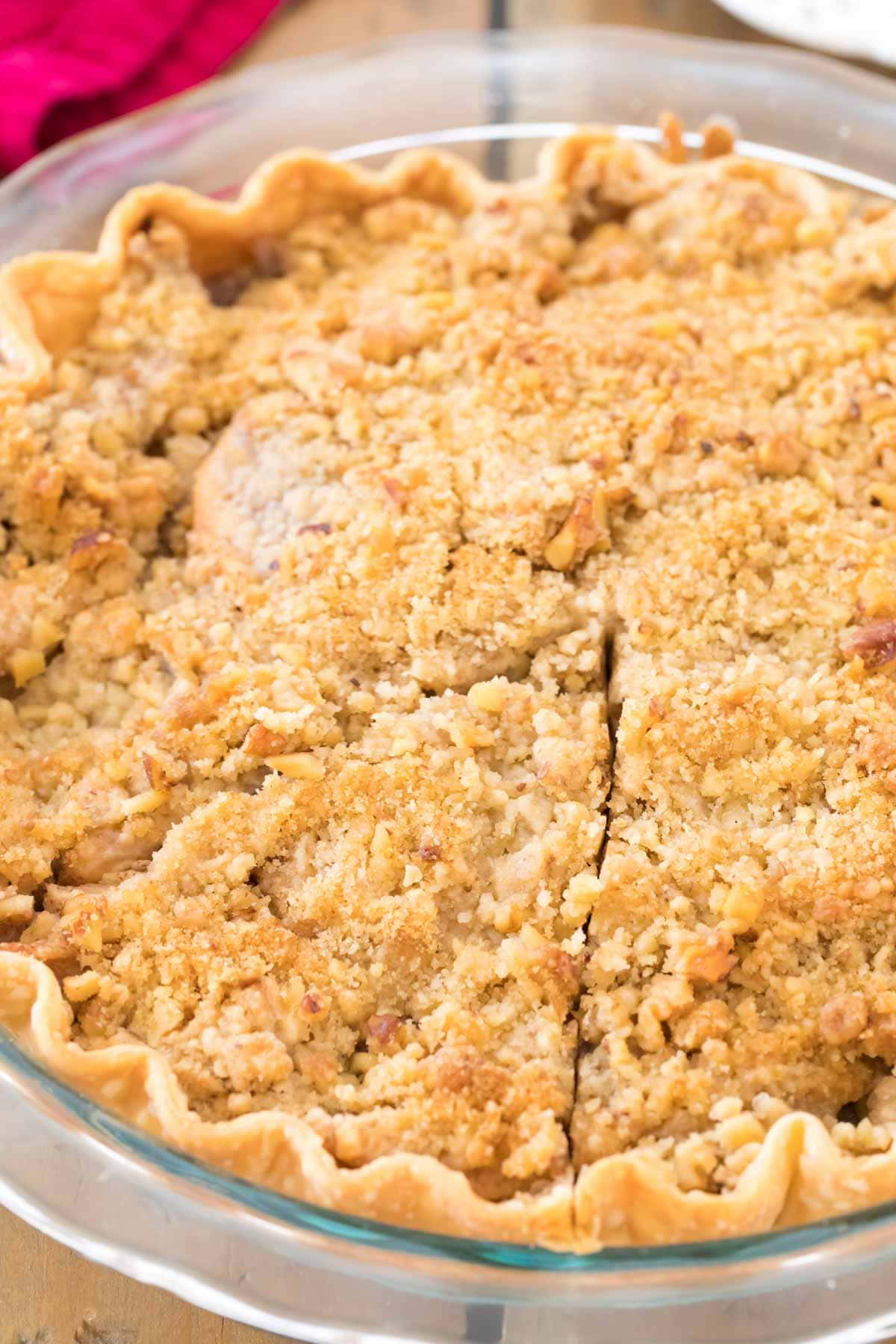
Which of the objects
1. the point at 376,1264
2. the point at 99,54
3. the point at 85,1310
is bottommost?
the point at 85,1310

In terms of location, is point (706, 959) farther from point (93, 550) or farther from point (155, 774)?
point (93, 550)

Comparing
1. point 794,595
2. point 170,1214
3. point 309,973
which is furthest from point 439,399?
point 170,1214

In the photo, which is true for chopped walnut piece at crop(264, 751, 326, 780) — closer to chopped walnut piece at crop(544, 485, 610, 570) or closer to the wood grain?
chopped walnut piece at crop(544, 485, 610, 570)

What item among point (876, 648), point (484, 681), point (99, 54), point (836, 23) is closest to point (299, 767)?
point (484, 681)

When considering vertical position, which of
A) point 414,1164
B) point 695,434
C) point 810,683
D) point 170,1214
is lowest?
point 170,1214

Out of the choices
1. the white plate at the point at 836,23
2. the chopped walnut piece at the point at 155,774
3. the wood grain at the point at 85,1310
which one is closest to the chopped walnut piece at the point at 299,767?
the chopped walnut piece at the point at 155,774

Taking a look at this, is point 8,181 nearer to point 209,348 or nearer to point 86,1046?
point 209,348
